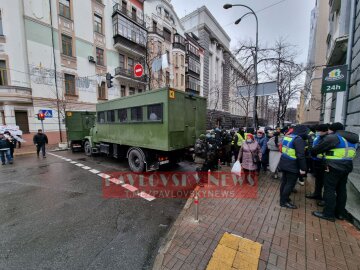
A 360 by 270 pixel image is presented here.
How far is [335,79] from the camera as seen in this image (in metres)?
5.15

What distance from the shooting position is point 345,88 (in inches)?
198

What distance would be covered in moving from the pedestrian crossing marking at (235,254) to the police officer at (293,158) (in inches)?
68.5

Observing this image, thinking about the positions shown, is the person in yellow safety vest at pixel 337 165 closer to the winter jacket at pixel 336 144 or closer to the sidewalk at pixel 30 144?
the winter jacket at pixel 336 144

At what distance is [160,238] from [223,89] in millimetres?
37014

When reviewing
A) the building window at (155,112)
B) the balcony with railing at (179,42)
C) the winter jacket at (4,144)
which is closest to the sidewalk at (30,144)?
the winter jacket at (4,144)

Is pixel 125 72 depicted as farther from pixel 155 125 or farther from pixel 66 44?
pixel 155 125

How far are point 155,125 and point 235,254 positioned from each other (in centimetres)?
447

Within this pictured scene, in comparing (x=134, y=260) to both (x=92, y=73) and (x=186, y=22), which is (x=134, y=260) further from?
(x=186, y=22)

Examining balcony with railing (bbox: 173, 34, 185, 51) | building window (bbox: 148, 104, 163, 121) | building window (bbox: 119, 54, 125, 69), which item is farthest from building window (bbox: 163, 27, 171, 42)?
building window (bbox: 148, 104, 163, 121)

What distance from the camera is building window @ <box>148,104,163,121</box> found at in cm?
586

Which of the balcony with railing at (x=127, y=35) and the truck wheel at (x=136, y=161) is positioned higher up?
the balcony with railing at (x=127, y=35)

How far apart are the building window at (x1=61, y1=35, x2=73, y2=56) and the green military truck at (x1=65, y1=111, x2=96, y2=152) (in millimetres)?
8521

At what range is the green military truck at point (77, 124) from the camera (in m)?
12.4

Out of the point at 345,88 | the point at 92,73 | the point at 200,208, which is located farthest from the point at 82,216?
the point at 92,73
